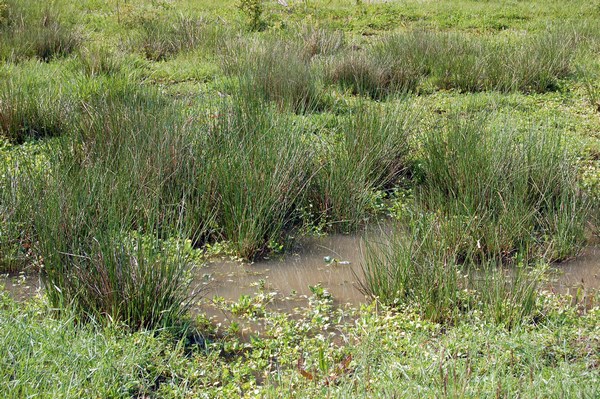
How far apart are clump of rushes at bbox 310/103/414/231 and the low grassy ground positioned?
0.02 m

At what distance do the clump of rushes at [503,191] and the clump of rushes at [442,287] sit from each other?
46 cm

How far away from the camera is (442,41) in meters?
9.97

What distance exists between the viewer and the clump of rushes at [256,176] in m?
5.21

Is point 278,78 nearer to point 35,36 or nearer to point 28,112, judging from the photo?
point 28,112

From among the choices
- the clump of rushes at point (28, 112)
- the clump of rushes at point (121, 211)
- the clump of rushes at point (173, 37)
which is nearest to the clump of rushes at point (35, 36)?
the clump of rushes at point (173, 37)

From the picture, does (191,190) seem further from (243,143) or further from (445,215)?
(445,215)

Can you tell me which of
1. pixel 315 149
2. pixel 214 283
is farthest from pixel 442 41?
pixel 214 283

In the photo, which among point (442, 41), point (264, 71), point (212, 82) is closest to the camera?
point (264, 71)

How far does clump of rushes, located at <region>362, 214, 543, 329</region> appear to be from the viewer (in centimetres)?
407

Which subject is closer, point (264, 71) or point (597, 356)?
point (597, 356)

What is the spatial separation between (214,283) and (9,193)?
155 cm

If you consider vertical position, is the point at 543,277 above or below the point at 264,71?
below

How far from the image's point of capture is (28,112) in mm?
7164

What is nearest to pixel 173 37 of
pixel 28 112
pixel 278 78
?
pixel 278 78
